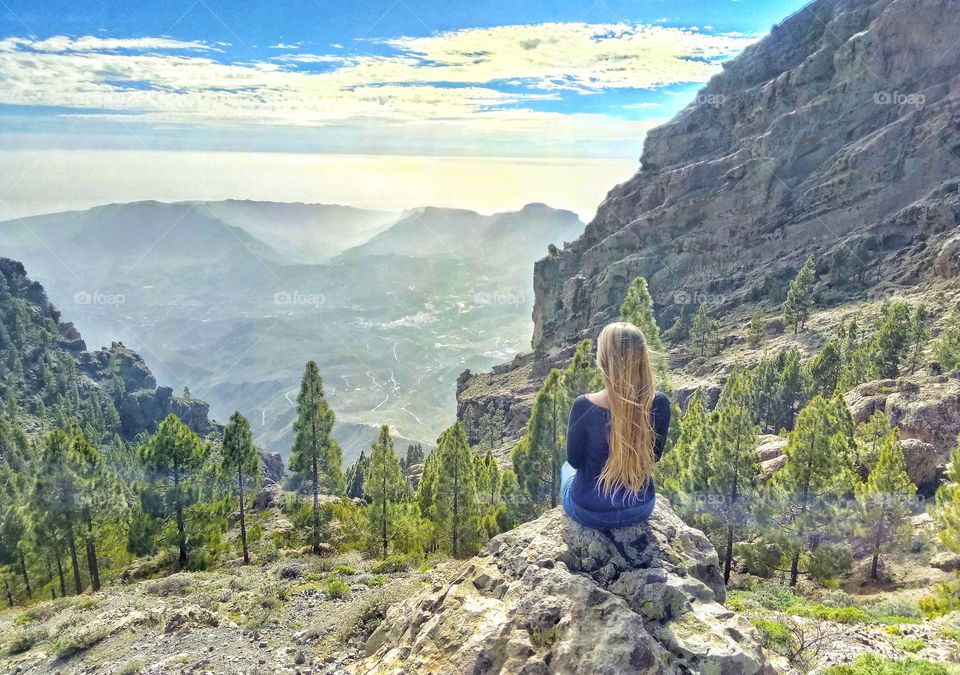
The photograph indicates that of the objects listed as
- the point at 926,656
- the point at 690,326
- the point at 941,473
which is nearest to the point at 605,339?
the point at 926,656

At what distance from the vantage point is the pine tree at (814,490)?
1101 inches

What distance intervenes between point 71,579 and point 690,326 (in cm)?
12177

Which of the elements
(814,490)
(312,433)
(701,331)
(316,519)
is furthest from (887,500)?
(701,331)

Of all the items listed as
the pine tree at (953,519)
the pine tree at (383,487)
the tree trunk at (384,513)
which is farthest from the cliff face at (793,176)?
the tree trunk at (384,513)

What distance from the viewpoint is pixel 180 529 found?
34750mm

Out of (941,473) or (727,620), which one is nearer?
(727,620)

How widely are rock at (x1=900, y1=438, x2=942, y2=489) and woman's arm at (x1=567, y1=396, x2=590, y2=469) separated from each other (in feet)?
121

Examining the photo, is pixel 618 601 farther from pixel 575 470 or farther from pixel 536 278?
pixel 536 278

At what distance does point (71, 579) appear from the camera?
3922 cm

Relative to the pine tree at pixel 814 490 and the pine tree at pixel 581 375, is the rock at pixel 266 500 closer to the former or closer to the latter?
the pine tree at pixel 581 375

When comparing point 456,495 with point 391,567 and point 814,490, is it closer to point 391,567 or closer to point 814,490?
point 391,567

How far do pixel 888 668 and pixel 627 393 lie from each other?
247 inches

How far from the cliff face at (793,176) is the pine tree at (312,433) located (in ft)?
361

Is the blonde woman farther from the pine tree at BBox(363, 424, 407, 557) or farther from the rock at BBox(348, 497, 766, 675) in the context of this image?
the pine tree at BBox(363, 424, 407, 557)
